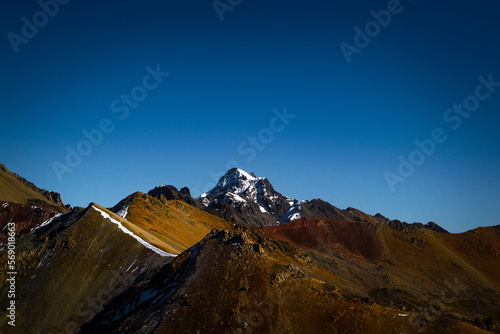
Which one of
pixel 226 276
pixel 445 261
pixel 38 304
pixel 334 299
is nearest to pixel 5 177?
pixel 38 304

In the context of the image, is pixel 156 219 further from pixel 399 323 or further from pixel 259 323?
pixel 399 323

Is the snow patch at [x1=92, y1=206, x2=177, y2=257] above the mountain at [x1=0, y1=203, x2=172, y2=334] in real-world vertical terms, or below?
above

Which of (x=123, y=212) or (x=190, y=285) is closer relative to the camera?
(x=190, y=285)

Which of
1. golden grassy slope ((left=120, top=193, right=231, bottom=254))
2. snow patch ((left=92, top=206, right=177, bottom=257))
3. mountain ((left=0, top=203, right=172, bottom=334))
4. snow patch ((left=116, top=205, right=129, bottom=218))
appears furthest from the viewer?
snow patch ((left=116, top=205, right=129, bottom=218))

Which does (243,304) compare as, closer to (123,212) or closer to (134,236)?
(134,236)

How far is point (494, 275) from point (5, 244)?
208694 millimetres

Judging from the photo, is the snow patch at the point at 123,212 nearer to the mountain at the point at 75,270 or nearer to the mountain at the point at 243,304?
the mountain at the point at 75,270

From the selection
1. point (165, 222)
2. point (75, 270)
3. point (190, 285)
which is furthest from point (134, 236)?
point (165, 222)

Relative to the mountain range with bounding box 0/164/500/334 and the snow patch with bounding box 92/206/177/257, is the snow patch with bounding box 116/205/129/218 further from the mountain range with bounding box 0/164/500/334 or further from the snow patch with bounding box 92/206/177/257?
the snow patch with bounding box 92/206/177/257

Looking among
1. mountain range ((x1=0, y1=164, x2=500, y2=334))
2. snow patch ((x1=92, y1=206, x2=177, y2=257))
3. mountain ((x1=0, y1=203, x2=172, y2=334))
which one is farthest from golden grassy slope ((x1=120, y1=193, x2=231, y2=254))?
mountain ((x1=0, y1=203, x2=172, y2=334))

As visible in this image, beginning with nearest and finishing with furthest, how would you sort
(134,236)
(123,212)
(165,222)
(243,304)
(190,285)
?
(243,304) → (190,285) → (134,236) → (123,212) → (165,222)

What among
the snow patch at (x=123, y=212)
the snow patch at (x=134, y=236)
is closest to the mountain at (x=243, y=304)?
the snow patch at (x=134, y=236)

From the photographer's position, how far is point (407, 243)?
188m

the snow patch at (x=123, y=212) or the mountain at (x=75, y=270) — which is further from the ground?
the snow patch at (x=123, y=212)
